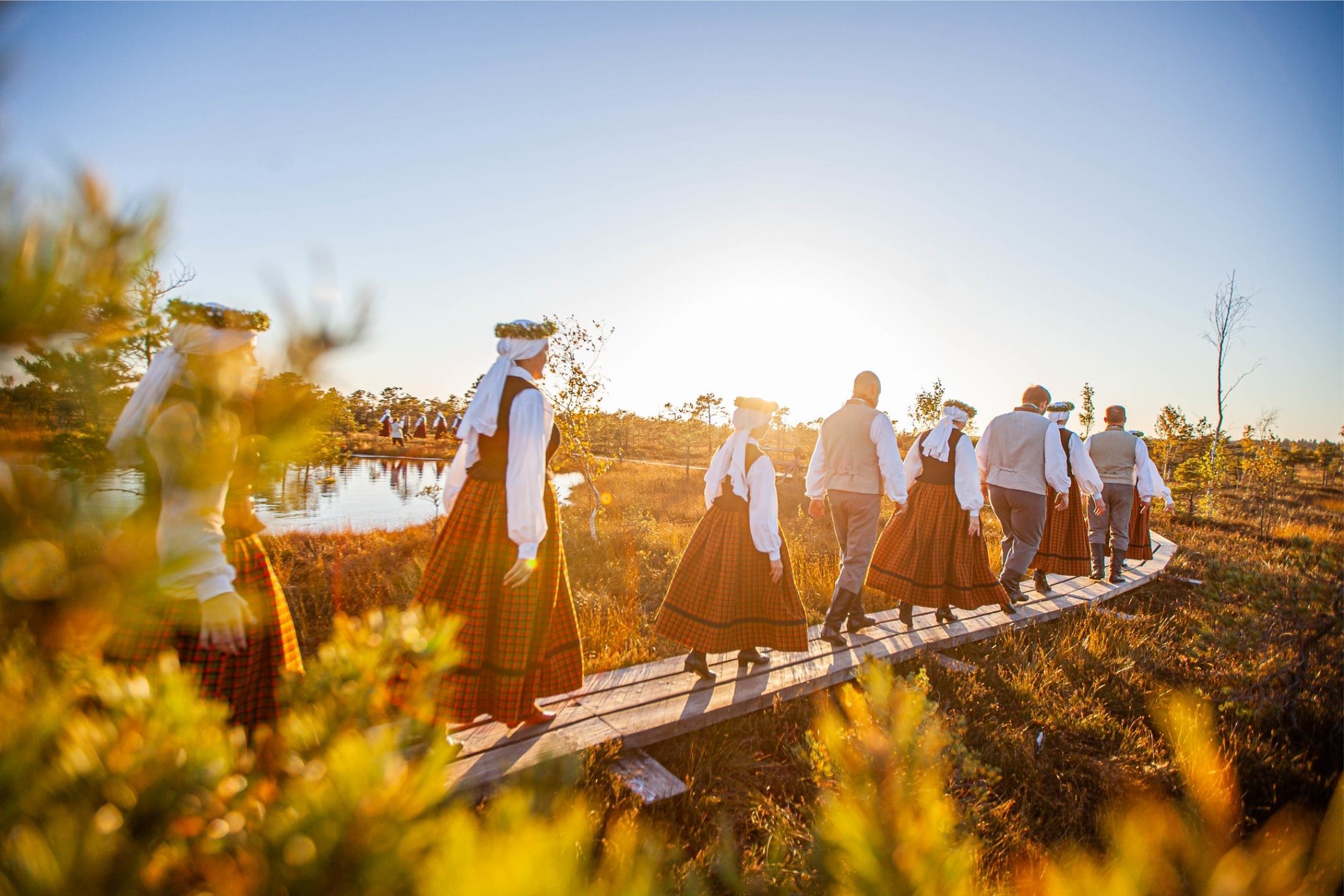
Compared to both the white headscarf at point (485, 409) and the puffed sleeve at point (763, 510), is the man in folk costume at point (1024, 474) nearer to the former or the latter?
the puffed sleeve at point (763, 510)

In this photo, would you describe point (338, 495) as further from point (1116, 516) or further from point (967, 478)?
point (1116, 516)

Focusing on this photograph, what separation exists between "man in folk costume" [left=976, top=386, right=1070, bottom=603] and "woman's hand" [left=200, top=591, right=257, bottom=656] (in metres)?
5.89

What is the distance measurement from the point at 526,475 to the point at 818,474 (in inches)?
116

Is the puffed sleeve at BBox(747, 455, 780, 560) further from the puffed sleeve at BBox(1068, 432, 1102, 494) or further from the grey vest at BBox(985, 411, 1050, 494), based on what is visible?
the puffed sleeve at BBox(1068, 432, 1102, 494)

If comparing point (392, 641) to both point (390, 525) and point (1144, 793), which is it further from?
point (390, 525)

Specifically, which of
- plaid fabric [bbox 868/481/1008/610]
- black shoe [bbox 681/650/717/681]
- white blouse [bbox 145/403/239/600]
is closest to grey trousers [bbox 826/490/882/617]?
plaid fabric [bbox 868/481/1008/610]

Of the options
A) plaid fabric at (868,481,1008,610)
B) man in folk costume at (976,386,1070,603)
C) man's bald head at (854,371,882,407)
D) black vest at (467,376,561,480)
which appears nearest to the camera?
black vest at (467,376,561,480)

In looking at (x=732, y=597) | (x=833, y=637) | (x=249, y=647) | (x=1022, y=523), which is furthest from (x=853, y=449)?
(x=249, y=647)

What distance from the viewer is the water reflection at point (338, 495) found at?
2.76 ft

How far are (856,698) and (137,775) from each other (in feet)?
2.64

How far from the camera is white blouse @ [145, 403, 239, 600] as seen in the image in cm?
95

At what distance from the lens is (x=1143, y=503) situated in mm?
7664

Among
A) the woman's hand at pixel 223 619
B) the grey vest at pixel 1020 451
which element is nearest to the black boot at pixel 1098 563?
the grey vest at pixel 1020 451

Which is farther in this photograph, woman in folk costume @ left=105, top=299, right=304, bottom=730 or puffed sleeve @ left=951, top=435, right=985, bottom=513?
puffed sleeve @ left=951, top=435, right=985, bottom=513
